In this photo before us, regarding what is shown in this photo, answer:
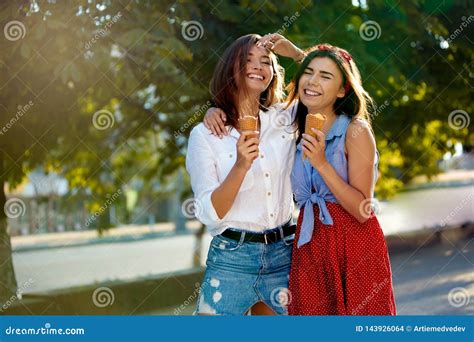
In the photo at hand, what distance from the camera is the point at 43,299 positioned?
27.6 feet

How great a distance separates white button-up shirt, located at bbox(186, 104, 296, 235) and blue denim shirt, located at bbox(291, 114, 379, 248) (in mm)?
86

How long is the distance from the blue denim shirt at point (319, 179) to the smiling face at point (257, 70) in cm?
34

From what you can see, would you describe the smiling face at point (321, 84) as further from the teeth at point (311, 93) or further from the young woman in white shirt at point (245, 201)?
the young woman in white shirt at point (245, 201)

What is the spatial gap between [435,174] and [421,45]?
688 cm

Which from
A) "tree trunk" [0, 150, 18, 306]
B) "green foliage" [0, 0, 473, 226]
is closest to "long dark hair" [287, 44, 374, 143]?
"green foliage" [0, 0, 473, 226]

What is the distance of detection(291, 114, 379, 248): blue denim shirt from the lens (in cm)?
357

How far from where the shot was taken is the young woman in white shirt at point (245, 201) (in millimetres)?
3635

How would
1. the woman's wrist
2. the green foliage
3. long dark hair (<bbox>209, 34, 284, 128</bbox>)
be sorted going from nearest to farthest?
long dark hair (<bbox>209, 34, 284, 128</bbox>) < the woman's wrist < the green foliage

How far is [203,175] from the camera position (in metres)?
3.64

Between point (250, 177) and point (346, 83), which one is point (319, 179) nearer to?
point (250, 177)

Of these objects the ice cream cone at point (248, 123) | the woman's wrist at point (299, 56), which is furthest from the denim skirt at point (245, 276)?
the woman's wrist at point (299, 56)

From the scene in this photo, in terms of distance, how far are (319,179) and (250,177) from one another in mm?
308

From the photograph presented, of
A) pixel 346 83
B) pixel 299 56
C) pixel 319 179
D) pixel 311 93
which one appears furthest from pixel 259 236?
pixel 299 56

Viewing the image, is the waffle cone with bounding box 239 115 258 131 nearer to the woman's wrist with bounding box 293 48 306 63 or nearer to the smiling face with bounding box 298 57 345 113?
the smiling face with bounding box 298 57 345 113
